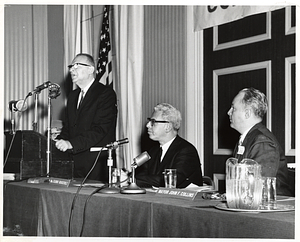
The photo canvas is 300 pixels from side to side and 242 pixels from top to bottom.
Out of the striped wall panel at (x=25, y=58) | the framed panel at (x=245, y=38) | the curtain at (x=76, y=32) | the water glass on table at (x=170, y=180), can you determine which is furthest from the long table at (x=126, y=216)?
the curtain at (x=76, y=32)

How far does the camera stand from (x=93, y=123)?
12.0 ft

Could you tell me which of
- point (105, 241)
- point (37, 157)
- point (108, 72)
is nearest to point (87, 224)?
point (105, 241)

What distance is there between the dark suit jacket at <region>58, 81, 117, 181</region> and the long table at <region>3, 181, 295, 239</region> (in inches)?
27.3

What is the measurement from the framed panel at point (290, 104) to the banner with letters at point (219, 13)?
1.44 feet

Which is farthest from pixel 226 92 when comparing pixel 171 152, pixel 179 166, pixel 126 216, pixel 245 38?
pixel 126 216

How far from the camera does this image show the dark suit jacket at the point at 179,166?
3121mm

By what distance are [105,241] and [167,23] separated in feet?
9.46

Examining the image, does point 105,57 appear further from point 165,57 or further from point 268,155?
point 268,155

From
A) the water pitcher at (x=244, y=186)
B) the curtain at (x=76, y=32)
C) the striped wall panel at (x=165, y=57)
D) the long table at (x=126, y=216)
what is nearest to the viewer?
the long table at (x=126, y=216)

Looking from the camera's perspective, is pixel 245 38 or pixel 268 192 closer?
pixel 268 192

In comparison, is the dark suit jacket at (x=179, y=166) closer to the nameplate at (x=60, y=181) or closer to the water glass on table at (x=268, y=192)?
the nameplate at (x=60, y=181)

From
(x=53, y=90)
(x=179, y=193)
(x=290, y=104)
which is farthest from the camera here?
(x=290, y=104)

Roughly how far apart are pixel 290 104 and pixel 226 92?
76 cm

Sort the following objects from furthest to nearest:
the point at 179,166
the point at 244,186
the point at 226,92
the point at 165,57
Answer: the point at 165,57 → the point at 226,92 → the point at 179,166 → the point at 244,186
